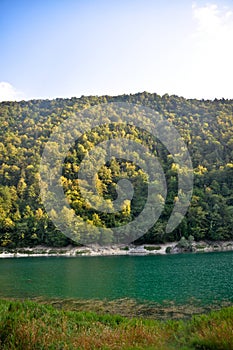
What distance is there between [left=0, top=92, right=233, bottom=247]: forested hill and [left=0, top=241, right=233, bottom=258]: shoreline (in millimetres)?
2068

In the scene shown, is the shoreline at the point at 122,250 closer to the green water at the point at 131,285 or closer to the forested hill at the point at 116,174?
the forested hill at the point at 116,174

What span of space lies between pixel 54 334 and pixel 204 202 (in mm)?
77732

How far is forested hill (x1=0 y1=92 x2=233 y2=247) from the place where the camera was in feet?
254

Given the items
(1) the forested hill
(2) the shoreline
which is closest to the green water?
(2) the shoreline

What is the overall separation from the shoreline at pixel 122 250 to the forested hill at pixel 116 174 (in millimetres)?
2068

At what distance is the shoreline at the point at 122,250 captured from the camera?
6756 cm

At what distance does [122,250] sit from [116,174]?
120 ft

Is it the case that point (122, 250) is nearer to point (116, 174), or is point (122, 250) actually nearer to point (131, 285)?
point (116, 174)

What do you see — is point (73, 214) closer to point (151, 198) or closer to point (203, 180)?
point (151, 198)

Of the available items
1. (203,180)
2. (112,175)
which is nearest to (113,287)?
(203,180)

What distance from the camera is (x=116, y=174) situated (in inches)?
4094

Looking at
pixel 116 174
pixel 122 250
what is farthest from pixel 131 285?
pixel 116 174

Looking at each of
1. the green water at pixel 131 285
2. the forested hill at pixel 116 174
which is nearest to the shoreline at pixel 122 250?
the forested hill at pixel 116 174

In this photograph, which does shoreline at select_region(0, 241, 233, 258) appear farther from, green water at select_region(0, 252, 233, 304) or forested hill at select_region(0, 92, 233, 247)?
green water at select_region(0, 252, 233, 304)
